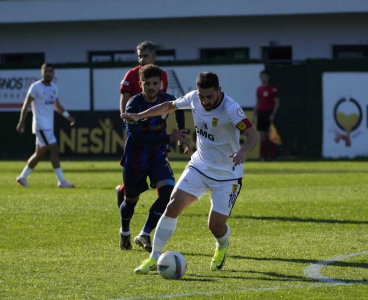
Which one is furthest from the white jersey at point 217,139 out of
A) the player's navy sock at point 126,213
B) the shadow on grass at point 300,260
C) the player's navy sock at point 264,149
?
the player's navy sock at point 264,149

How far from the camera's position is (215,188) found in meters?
8.02

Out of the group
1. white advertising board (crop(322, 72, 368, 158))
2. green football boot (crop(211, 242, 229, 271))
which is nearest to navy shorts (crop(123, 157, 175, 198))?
green football boot (crop(211, 242, 229, 271))

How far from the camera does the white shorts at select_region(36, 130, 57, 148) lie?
16547 mm

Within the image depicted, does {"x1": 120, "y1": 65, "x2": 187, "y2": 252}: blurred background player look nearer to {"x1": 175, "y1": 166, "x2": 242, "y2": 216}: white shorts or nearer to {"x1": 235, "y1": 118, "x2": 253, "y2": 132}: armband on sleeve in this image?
{"x1": 175, "y1": 166, "x2": 242, "y2": 216}: white shorts

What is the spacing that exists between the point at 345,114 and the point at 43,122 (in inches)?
395

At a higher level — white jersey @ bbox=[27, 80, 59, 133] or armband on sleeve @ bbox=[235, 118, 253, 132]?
white jersey @ bbox=[27, 80, 59, 133]

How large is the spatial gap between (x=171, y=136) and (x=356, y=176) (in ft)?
35.2

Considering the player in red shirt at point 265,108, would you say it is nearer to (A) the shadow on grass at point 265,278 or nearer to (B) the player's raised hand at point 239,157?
(A) the shadow on grass at point 265,278

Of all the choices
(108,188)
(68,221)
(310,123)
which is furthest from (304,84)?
(68,221)

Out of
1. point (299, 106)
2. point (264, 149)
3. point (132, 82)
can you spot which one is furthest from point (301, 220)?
point (299, 106)

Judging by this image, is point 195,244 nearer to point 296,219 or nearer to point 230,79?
point 296,219

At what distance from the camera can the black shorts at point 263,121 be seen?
24.2m

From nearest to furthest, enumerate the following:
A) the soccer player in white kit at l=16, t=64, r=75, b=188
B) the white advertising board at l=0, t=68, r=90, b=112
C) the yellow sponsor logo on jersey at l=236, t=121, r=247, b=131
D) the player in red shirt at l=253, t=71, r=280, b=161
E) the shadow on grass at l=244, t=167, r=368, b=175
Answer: the yellow sponsor logo on jersey at l=236, t=121, r=247, b=131, the soccer player in white kit at l=16, t=64, r=75, b=188, the shadow on grass at l=244, t=167, r=368, b=175, the player in red shirt at l=253, t=71, r=280, b=161, the white advertising board at l=0, t=68, r=90, b=112

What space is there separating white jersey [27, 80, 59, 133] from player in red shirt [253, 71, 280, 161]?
27.0 feet
